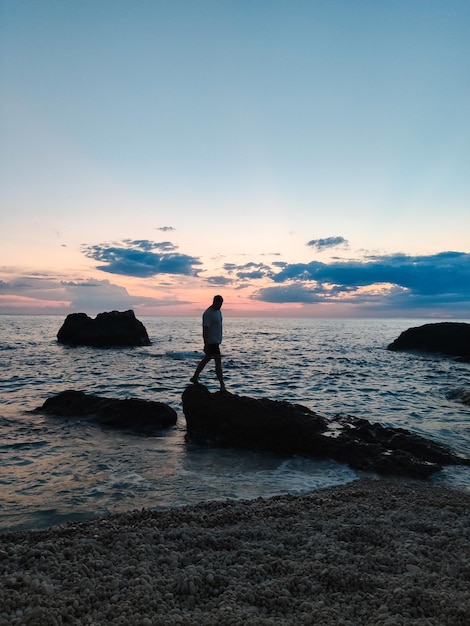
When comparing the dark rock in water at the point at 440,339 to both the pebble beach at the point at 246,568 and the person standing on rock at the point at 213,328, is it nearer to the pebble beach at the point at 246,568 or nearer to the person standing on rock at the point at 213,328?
the person standing on rock at the point at 213,328

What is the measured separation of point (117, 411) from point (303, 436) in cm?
539

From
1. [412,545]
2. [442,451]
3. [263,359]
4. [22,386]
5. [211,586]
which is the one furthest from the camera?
[263,359]

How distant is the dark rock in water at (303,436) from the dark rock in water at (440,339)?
32050 mm

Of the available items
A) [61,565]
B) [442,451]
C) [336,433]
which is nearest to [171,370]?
[336,433]

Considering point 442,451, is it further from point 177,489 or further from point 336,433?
point 177,489

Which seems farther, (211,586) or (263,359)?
(263,359)

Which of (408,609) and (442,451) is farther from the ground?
(408,609)

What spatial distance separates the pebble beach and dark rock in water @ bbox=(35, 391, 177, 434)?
6012 millimetres

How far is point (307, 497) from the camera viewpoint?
675 centimetres

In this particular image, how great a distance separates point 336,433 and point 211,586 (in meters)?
7.34

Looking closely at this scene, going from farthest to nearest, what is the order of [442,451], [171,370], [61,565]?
1. [171,370]
2. [442,451]
3. [61,565]

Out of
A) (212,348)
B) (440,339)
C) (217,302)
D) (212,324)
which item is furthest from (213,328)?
(440,339)

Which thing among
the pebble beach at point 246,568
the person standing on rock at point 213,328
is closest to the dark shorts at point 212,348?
the person standing on rock at point 213,328

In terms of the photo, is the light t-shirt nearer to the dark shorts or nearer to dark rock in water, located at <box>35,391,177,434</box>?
the dark shorts
